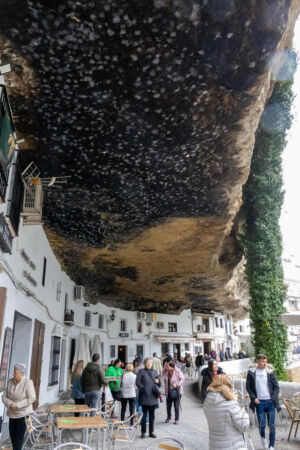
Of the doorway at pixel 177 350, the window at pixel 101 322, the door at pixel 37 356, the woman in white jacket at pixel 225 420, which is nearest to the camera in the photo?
the woman in white jacket at pixel 225 420

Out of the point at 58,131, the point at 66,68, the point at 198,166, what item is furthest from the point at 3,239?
the point at 198,166

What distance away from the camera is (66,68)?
514 centimetres

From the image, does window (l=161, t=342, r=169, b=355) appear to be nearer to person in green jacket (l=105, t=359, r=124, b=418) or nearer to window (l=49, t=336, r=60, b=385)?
window (l=49, t=336, r=60, b=385)

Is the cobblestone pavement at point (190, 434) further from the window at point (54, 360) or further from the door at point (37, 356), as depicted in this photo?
the window at point (54, 360)

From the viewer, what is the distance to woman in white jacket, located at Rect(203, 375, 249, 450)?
3.47 metres

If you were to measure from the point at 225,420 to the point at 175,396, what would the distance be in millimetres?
5126

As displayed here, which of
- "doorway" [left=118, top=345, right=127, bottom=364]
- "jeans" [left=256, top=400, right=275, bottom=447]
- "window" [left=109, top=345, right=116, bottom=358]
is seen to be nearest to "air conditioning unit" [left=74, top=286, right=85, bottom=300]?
"window" [left=109, top=345, right=116, bottom=358]

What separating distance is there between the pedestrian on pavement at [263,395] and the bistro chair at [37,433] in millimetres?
3229

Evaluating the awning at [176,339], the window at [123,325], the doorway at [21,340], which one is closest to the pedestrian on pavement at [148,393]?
the doorway at [21,340]

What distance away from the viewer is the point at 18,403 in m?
4.91

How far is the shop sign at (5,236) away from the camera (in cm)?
548

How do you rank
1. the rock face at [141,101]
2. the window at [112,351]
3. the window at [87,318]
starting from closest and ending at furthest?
the rock face at [141,101], the window at [87,318], the window at [112,351]

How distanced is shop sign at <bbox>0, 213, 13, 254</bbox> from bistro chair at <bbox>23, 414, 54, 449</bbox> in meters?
2.53

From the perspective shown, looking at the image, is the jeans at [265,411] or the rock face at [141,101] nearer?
the rock face at [141,101]
